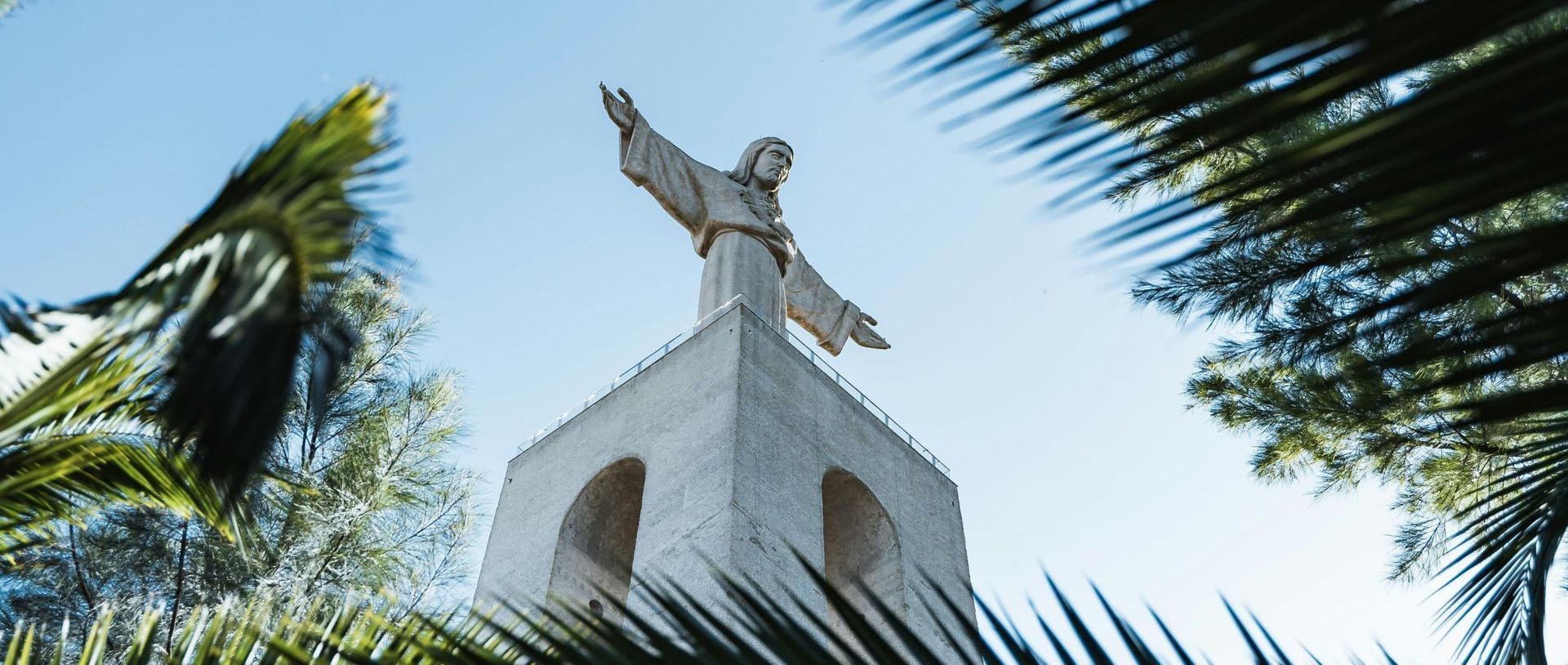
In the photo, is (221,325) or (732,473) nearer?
(221,325)

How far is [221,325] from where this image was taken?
3.15 feet

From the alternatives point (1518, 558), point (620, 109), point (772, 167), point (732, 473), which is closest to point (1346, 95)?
point (1518, 558)

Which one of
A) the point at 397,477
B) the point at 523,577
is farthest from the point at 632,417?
the point at 397,477

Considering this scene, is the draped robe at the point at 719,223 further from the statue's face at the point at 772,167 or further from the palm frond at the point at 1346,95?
the palm frond at the point at 1346,95

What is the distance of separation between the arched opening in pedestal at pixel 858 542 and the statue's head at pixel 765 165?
12.7 ft

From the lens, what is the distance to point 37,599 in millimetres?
11133

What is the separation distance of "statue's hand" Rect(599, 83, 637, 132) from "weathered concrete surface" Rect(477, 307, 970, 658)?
7.93ft

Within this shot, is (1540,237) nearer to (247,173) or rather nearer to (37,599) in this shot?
(247,173)

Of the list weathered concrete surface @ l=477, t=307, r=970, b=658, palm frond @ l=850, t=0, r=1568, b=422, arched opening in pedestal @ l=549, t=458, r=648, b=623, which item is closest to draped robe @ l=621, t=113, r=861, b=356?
weathered concrete surface @ l=477, t=307, r=970, b=658

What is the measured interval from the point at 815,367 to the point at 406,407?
14.6 ft

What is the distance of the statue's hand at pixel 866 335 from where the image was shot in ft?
49.8

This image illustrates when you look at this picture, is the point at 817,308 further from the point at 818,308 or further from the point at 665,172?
the point at 665,172

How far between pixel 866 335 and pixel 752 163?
255 cm

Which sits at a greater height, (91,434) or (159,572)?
(159,572)
